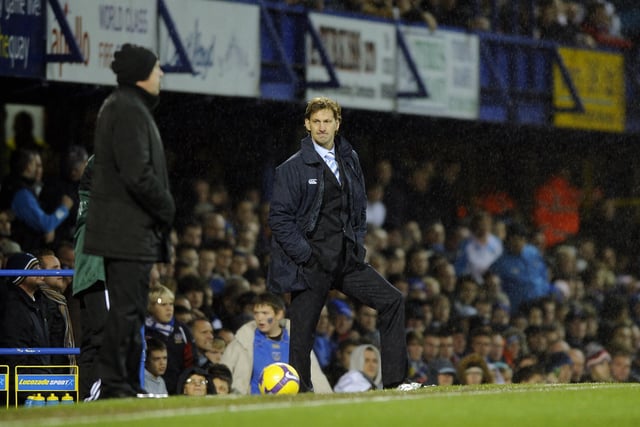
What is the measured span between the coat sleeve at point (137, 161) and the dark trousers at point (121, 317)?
0.31 m

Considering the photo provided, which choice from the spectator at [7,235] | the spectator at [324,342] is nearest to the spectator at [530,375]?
the spectator at [324,342]

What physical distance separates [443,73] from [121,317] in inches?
460

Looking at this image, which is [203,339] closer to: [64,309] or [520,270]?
[64,309]

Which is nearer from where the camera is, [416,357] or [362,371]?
[362,371]

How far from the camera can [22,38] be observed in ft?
45.1

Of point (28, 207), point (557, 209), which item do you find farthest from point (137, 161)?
point (557, 209)

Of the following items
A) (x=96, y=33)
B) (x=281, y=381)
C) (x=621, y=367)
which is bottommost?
(x=621, y=367)

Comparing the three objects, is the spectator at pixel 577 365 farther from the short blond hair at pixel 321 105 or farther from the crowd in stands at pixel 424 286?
the short blond hair at pixel 321 105

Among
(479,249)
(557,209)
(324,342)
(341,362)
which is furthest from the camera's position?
(557,209)

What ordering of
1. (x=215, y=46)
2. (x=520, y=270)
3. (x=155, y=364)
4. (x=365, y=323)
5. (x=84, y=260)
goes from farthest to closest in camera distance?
(x=520, y=270) → (x=215, y=46) → (x=365, y=323) → (x=155, y=364) → (x=84, y=260)

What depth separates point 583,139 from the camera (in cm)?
2223

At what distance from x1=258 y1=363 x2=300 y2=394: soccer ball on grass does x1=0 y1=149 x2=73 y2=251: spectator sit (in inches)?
177

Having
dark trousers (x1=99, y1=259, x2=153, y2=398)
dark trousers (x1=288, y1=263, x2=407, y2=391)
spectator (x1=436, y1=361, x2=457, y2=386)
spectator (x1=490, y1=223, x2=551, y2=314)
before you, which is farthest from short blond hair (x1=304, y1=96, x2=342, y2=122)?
spectator (x1=490, y1=223, x2=551, y2=314)

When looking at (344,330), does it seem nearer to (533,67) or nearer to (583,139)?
(533,67)
